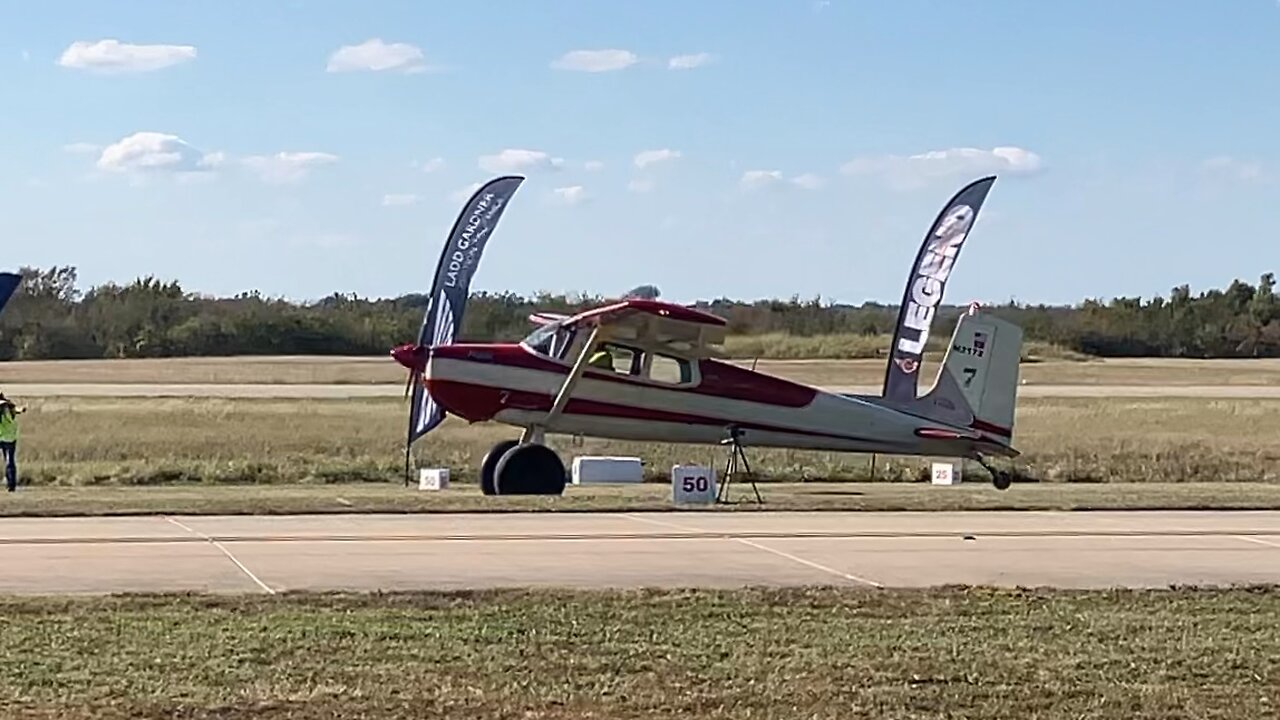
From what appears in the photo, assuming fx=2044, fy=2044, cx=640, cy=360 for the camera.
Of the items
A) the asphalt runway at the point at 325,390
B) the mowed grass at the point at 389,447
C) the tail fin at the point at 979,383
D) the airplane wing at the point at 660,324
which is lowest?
the mowed grass at the point at 389,447

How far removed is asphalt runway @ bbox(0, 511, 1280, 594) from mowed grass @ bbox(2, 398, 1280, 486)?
9.96 metres

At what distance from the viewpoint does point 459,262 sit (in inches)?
1133

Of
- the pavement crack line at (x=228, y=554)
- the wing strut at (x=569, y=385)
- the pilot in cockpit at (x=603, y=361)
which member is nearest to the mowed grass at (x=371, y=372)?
the pilot in cockpit at (x=603, y=361)

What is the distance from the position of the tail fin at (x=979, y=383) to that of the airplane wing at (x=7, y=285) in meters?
17.1

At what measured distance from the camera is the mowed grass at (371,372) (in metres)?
65.3

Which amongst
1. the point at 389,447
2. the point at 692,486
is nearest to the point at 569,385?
the point at 692,486

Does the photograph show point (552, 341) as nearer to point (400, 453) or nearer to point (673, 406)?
point (673, 406)

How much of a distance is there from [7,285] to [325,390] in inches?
1897

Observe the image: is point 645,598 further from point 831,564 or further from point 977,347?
point 977,347

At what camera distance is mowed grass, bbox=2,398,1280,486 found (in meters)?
30.0

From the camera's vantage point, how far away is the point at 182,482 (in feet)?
93.1

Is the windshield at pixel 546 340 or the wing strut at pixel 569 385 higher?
the windshield at pixel 546 340

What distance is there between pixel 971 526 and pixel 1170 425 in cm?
2615

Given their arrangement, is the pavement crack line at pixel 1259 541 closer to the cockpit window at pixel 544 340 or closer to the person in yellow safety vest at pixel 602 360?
the person in yellow safety vest at pixel 602 360
